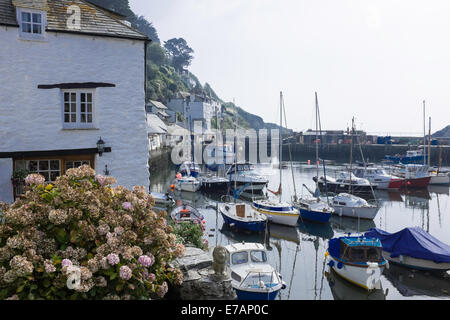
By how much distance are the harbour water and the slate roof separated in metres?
13.2

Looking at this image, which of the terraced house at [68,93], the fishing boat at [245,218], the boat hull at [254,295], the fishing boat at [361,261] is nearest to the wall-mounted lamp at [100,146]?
the terraced house at [68,93]

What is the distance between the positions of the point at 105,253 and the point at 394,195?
145 feet

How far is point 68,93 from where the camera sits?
12258mm

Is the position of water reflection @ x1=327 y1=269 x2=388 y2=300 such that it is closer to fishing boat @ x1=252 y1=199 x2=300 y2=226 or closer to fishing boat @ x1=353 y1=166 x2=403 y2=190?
fishing boat @ x1=252 y1=199 x2=300 y2=226

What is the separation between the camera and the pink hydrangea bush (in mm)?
4770

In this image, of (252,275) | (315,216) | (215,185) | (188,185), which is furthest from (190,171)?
(252,275)

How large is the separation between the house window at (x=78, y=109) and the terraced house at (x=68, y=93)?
3 cm

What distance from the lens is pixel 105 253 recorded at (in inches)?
204

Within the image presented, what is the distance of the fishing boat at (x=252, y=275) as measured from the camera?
13.4 m

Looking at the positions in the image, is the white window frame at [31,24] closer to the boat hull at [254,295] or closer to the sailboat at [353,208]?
the boat hull at [254,295]

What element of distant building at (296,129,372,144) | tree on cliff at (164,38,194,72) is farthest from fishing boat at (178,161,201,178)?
tree on cliff at (164,38,194,72)

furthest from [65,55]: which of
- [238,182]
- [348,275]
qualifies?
[238,182]

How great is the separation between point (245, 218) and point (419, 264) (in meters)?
11.2
